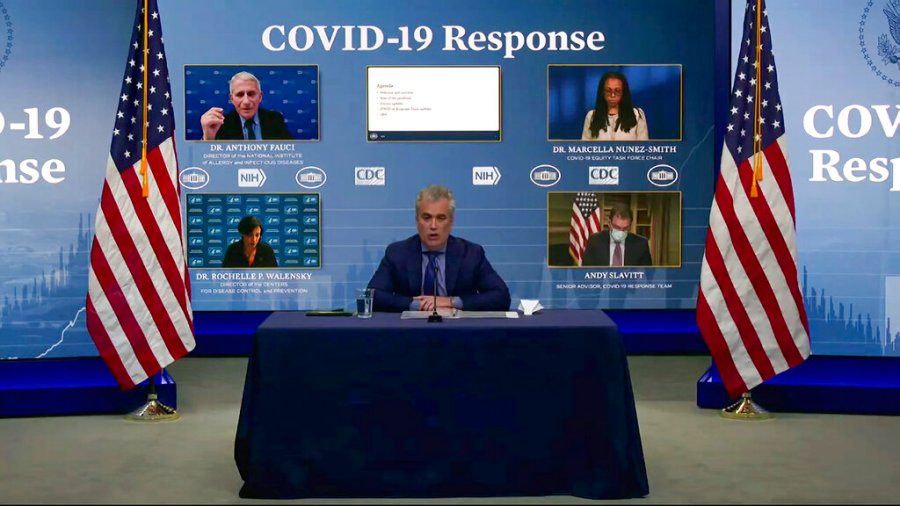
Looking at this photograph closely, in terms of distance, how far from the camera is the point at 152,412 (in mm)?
7004

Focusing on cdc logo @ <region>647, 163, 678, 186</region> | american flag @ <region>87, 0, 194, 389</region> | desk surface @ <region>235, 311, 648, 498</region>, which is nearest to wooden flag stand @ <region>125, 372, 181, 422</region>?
american flag @ <region>87, 0, 194, 389</region>

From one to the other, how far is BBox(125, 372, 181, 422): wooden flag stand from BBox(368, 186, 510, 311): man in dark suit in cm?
180

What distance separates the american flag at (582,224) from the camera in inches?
388

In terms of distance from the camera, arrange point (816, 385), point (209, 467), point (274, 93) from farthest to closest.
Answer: point (274, 93) < point (816, 385) < point (209, 467)

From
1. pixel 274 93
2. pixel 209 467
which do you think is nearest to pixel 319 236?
pixel 274 93

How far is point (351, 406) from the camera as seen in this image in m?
4.97

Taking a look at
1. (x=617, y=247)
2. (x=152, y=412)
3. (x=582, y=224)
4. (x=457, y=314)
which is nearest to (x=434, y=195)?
(x=457, y=314)

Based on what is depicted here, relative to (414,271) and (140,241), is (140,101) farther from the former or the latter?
(414,271)

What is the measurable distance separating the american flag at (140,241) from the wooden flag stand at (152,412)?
217mm

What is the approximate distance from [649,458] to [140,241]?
312cm

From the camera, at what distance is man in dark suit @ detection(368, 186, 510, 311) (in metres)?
5.95

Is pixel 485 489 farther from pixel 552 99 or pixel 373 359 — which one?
pixel 552 99

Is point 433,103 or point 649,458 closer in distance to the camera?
point 649,458

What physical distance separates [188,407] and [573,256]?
3734 mm
